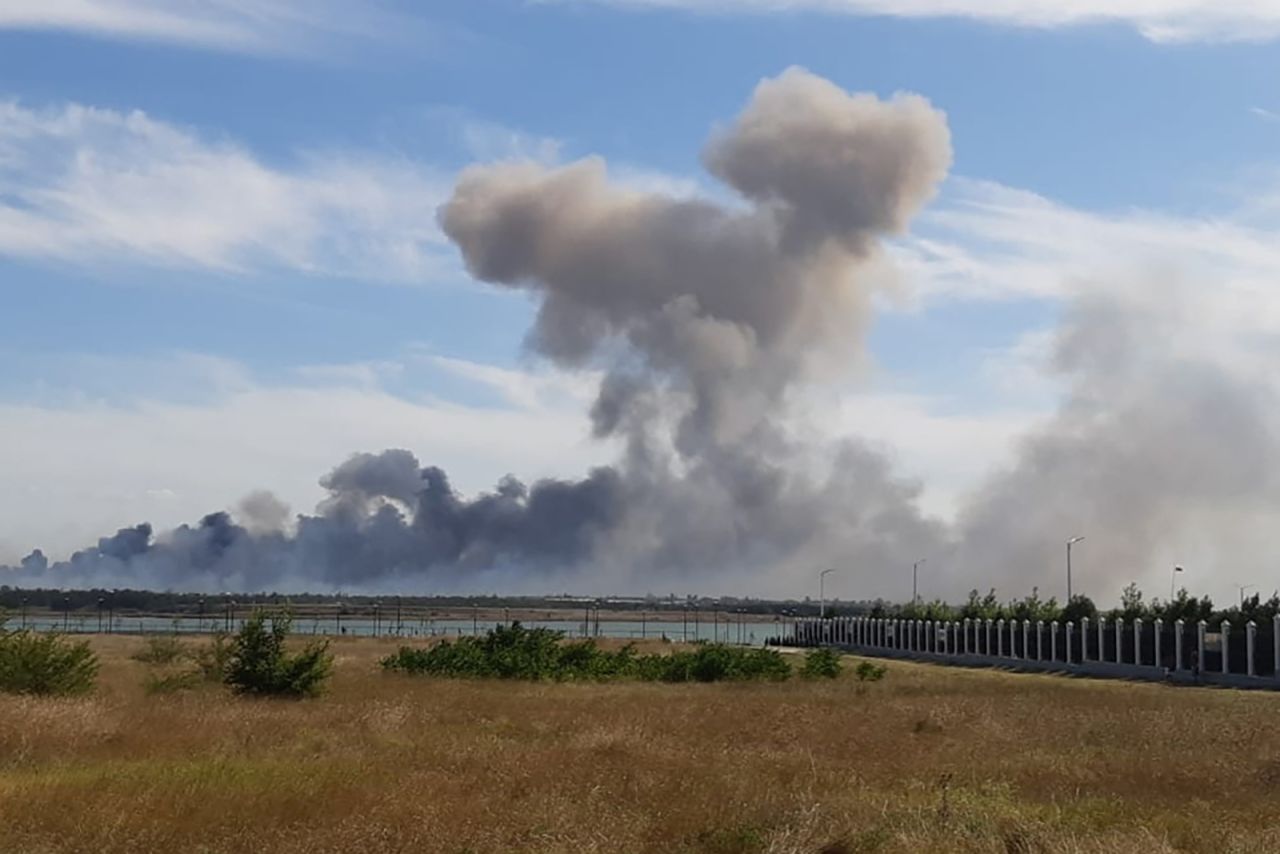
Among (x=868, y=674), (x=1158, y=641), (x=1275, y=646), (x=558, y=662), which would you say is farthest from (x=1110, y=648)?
(x=558, y=662)

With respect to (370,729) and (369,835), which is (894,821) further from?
(370,729)

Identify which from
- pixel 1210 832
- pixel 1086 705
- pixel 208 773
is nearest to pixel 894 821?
pixel 1210 832

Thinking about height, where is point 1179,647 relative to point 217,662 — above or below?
below

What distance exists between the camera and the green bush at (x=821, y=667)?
65.1m

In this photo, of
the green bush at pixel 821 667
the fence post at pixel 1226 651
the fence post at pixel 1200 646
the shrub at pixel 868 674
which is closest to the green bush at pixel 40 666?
the green bush at pixel 821 667

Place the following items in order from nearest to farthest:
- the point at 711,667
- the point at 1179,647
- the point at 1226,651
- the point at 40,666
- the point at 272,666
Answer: the point at 40,666 < the point at 272,666 < the point at 711,667 < the point at 1226,651 < the point at 1179,647

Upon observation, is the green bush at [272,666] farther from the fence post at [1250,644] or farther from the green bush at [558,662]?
the fence post at [1250,644]

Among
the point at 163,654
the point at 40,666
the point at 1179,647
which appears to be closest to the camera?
the point at 40,666

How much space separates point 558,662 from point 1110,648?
44940 millimetres

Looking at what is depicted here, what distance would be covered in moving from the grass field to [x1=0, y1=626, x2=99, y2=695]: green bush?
1.39m

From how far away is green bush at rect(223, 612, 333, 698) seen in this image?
38781mm

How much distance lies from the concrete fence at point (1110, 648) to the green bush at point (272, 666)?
1749 inches

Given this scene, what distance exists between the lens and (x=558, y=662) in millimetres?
59250

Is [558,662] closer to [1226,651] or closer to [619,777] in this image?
[1226,651]
